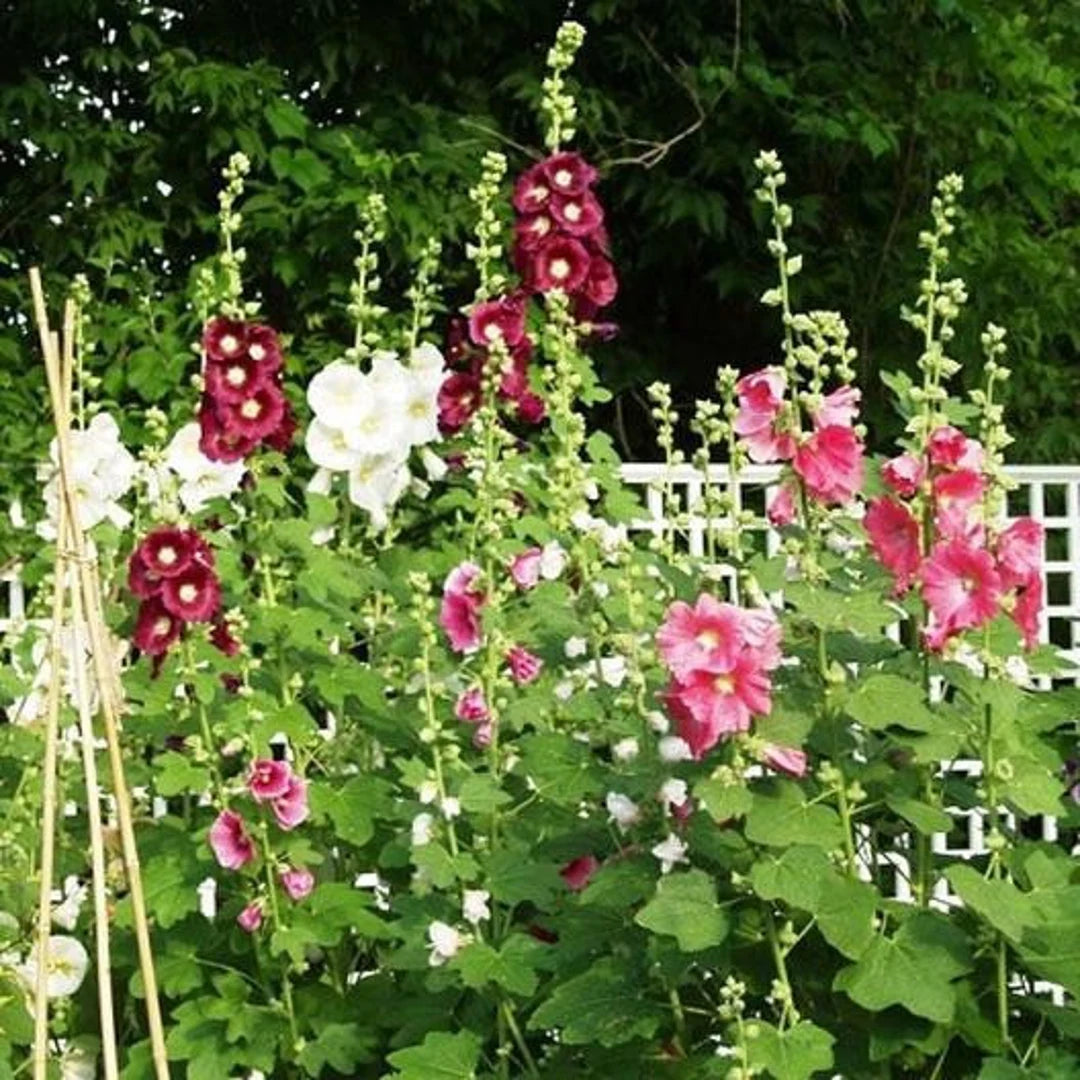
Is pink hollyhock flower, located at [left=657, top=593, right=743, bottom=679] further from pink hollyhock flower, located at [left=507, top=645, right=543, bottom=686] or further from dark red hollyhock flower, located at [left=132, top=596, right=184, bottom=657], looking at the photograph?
dark red hollyhock flower, located at [left=132, top=596, right=184, bottom=657]

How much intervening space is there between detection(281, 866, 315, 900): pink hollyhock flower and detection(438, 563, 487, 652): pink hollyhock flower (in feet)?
0.98

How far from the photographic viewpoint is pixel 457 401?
9.75ft

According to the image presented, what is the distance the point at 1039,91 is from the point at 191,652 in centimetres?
380

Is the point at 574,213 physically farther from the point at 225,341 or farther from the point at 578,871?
the point at 578,871

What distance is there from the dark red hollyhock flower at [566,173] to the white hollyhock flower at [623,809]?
3.23ft

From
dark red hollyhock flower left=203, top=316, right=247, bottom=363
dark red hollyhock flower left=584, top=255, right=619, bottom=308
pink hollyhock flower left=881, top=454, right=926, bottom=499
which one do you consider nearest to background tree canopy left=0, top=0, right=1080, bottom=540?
dark red hollyhock flower left=584, top=255, right=619, bottom=308

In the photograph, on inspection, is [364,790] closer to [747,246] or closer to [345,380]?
[345,380]

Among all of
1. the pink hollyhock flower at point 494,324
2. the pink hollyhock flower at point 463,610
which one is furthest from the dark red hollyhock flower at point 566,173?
the pink hollyhock flower at point 463,610

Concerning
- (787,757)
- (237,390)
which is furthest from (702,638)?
(237,390)

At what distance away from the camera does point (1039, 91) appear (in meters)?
5.90

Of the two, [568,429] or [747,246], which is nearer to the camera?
[568,429]

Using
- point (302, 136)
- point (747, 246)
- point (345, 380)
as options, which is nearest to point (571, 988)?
point (345, 380)

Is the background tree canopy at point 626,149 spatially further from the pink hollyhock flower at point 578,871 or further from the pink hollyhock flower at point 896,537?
the pink hollyhock flower at point 896,537

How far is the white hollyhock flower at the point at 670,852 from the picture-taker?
7.48 feet
